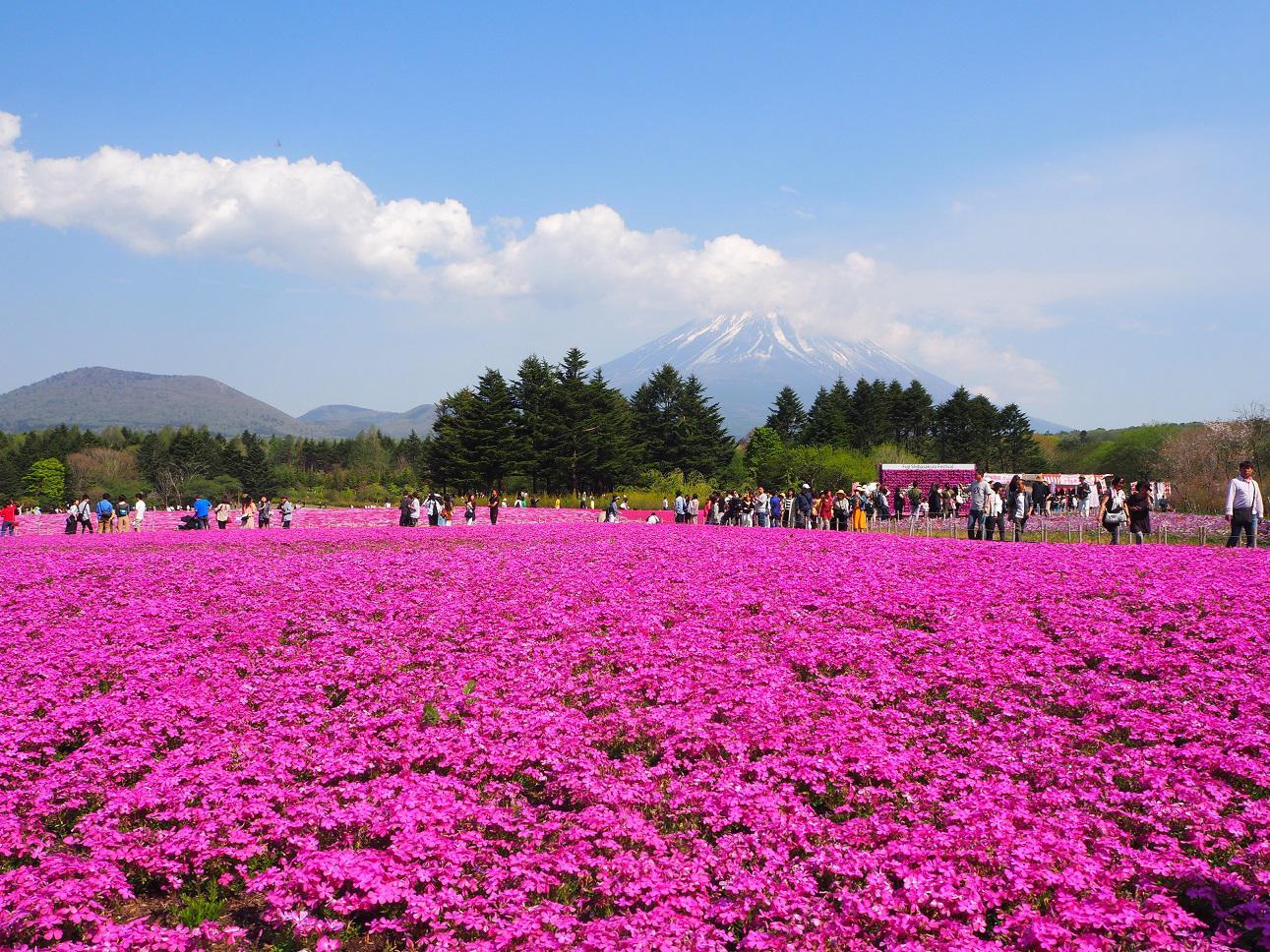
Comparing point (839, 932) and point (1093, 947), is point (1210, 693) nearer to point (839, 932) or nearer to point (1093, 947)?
point (1093, 947)

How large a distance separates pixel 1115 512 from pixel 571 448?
6676 centimetres

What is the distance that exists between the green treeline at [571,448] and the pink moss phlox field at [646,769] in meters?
69.7

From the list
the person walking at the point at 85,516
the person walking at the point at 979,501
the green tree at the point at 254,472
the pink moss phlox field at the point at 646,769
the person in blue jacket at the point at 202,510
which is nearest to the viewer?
the pink moss phlox field at the point at 646,769

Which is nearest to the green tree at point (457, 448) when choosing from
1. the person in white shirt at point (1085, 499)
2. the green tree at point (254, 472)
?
the person in white shirt at point (1085, 499)

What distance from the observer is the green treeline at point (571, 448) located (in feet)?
278

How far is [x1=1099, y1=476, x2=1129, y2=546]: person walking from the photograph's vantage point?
23.2m

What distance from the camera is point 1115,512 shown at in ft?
76.6

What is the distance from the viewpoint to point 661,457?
10362cm

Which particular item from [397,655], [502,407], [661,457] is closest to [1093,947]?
[397,655]

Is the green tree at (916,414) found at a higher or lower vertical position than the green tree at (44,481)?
higher

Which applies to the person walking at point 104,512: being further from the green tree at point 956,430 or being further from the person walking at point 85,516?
the green tree at point 956,430

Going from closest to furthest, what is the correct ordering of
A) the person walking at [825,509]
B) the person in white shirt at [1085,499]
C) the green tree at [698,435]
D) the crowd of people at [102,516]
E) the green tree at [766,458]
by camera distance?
the person walking at [825,509] → the crowd of people at [102,516] → the person in white shirt at [1085,499] → the green tree at [766,458] → the green tree at [698,435]

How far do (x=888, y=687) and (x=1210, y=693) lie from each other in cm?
327

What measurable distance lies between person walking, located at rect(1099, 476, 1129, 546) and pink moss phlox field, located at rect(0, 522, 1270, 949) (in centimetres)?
962
